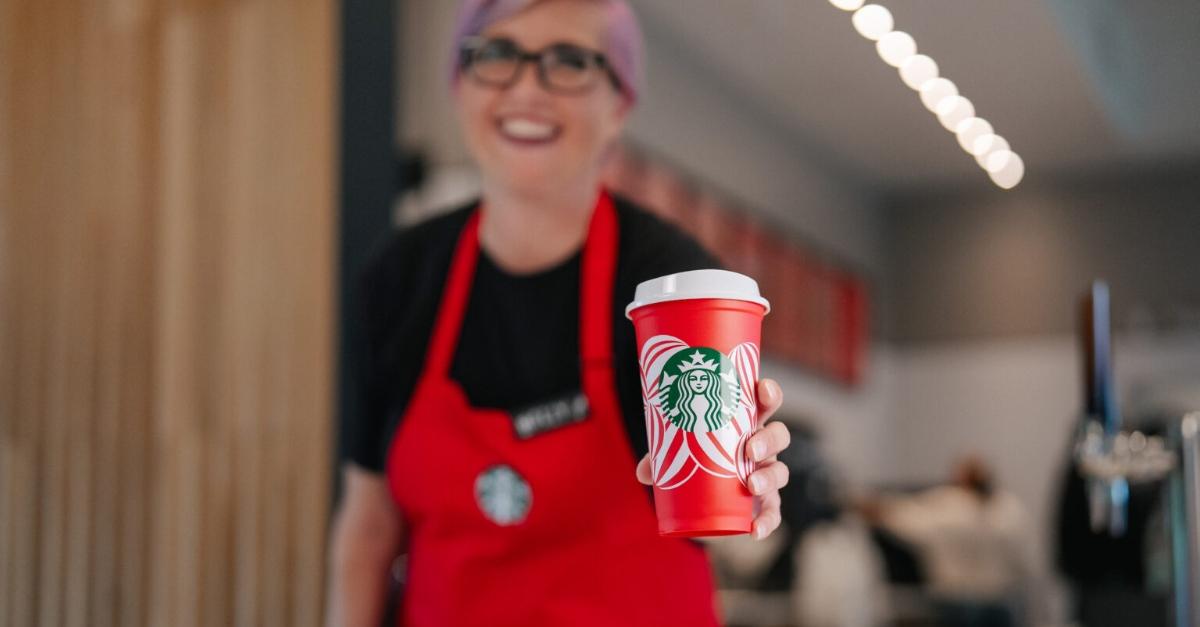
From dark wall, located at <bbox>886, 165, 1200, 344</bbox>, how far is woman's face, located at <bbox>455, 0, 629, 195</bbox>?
0.29 metres

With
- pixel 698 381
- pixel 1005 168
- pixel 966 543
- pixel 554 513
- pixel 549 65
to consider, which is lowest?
pixel 966 543

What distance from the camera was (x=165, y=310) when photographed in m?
1.40

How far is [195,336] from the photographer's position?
144cm

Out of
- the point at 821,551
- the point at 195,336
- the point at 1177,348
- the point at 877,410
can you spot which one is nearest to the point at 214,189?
the point at 195,336

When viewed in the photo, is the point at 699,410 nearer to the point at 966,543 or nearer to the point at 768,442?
the point at 768,442

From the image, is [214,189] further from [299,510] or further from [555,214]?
[555,214]

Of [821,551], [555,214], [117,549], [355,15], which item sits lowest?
[821,551]

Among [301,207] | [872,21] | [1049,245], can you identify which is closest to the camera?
[872,21]

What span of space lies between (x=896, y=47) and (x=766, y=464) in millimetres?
348

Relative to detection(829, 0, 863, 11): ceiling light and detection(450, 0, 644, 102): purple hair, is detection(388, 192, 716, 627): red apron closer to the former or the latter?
detection(450, 0, 644, 102): purple hair

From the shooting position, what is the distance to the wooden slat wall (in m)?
1.29

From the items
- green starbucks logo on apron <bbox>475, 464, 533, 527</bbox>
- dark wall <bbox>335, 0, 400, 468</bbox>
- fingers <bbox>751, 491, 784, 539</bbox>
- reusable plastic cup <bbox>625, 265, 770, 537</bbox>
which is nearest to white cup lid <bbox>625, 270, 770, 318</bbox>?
reusable plastic cup <bbox>625, 265, 770, 537</bbox>

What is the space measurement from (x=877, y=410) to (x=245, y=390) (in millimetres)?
3404

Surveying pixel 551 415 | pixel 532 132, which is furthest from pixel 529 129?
pixel 551 415
